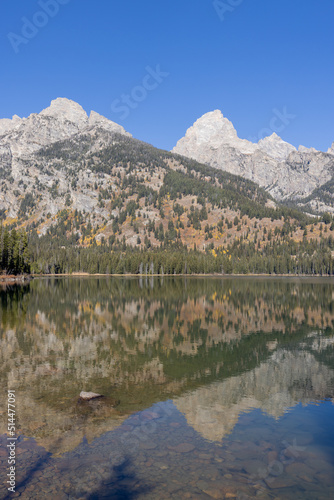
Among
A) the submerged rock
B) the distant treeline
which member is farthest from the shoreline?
the submerged rock

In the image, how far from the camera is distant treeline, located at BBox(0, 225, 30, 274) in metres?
144

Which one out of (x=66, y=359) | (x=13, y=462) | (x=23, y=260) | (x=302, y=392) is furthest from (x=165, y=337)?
(x=23, y=260)

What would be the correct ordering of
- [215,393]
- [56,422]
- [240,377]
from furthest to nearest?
[240,377] → [215,393] → [56,422]

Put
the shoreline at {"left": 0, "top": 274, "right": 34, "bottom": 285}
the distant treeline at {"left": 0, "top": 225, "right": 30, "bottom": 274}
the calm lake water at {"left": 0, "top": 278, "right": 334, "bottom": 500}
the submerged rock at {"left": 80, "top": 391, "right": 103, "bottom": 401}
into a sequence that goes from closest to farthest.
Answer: the calm lake water at {"left": 0, "top": 278, "right": 334, "bottom": 500} < the submerged rock at {"left": 80, "top": 391, "right": 103, "bottom": 401} < the distant treeline at {"left": 0, "top": 225, "right": 30, "bottom": 274} < the shoreline at {"left": 0, "top": 274, "right": 34, "bottom": 285}

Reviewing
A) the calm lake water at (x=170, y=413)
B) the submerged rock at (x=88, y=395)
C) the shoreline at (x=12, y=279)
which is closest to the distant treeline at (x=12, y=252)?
the shoreline at (x=12, y=279)

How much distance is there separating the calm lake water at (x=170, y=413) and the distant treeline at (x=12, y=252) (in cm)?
11045

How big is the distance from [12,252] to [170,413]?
491 ft

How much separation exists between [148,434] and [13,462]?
5945mm

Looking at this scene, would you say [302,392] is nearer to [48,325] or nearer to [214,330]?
[214,330]

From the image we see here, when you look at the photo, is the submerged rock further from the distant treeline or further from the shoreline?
the distant treeline

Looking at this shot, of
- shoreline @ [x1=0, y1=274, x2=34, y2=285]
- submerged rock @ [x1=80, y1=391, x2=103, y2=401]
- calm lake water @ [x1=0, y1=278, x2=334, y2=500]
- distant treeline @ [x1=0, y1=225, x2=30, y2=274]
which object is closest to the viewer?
calm lake water @ [x1=0, y1=278, x2=334, y2=500]

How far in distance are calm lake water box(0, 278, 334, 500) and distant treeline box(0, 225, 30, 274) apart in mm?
110452

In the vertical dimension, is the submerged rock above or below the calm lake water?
above

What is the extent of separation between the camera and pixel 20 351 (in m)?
32.9
